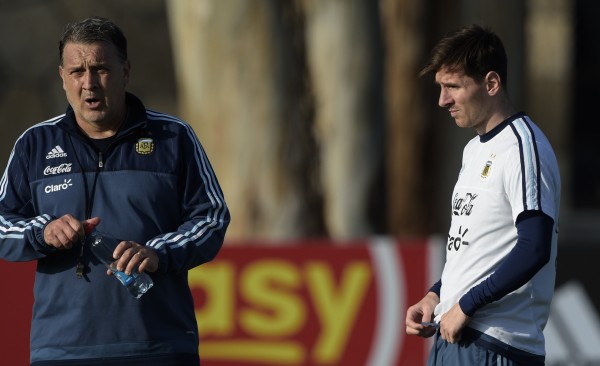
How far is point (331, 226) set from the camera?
1427 cm

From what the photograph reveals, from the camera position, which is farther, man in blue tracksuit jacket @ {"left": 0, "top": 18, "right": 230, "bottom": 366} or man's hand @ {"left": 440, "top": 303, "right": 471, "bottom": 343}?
man in blue tracksuit jacket @ {"left": 0, "top": 18, "right": 230, "bottom": 366}

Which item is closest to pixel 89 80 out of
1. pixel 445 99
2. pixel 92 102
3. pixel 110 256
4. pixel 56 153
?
pixel 92 102

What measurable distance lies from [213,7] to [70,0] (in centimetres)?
1190

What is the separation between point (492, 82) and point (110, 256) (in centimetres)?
139

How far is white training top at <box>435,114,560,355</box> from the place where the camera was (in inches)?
167

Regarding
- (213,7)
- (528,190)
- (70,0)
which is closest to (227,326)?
(213,7)

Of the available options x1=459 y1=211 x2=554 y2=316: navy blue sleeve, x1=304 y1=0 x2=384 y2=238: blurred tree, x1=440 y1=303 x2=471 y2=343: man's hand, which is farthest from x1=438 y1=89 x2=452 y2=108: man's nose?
x1=304 y1=0 x2=384 y2=238: blurred tree

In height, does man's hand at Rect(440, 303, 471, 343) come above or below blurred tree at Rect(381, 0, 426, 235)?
above

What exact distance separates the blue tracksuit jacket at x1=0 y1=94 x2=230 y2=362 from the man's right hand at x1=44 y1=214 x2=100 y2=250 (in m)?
0.07

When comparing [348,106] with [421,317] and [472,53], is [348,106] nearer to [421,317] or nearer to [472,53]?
[421,317]

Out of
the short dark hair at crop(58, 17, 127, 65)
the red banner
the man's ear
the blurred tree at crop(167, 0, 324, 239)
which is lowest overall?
the red banner

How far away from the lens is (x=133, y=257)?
168 inches

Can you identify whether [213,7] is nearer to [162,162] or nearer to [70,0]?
[162,162]

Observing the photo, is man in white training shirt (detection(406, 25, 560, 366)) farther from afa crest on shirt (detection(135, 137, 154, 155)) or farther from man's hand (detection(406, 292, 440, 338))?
afa crest on shirt (detection(135, 137, 154, 155))
